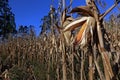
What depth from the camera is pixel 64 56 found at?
2070mm

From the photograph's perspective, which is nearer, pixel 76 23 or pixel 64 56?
pixel 76 23

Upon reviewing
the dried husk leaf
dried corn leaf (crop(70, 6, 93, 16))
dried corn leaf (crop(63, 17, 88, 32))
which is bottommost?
the dried husk leaf

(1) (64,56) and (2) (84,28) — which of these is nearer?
(2) (84,28)

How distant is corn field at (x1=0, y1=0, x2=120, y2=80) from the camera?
3.65 ft

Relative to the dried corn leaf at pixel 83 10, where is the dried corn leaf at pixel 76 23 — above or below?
below

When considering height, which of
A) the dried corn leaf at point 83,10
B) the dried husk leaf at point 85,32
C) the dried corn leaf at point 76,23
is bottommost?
the dried husk leaf at point 85,32

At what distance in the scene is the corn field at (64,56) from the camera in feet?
3.65

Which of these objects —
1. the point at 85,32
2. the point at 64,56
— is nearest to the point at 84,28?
the point at 85,32

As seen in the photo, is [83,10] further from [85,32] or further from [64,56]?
[64,56]

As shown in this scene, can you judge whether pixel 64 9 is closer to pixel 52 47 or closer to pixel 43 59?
pixel 52 47

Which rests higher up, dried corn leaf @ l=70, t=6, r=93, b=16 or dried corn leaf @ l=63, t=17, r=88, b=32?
dried corn leaf @ l=70, t=6, r=93, b=16

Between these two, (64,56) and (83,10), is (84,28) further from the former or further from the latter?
(64,56)

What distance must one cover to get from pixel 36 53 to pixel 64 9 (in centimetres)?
421

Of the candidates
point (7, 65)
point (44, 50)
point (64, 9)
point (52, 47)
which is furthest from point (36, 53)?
point (64, 9)
